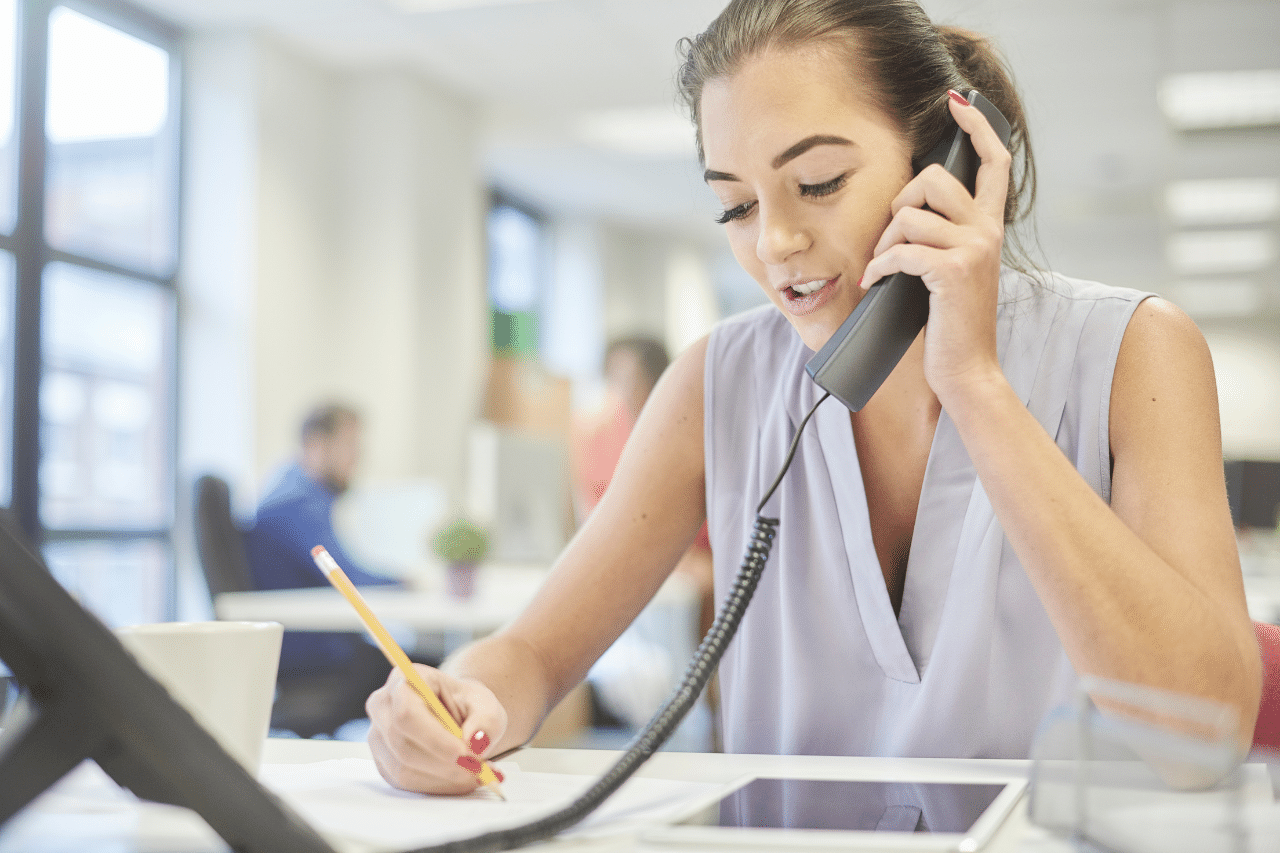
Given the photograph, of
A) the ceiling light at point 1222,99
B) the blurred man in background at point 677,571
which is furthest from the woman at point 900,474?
the ceiling light at point 1222,99

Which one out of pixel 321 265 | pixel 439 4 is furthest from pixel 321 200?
pixel 439 4

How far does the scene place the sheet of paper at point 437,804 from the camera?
22.6 inches

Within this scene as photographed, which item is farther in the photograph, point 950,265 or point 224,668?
point 950,265

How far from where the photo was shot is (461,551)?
2.85 m

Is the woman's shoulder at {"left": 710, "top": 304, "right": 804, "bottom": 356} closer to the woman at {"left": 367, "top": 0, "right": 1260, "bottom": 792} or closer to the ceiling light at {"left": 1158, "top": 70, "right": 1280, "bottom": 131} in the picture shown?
the woman at {"left": 367, "top": 0, "right": 1260, "bottom": 792}

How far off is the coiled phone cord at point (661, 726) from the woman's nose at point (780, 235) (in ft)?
0.46

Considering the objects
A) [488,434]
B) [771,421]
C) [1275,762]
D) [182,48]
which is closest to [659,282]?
[182,48]

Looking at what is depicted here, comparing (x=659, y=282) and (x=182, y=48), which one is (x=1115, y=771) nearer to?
(x=182, y=48)

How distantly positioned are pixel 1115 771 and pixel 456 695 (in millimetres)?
458

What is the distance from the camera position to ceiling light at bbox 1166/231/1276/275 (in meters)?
7.64

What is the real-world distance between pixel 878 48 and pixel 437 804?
72cm

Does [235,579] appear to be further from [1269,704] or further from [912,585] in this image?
[1269,704]

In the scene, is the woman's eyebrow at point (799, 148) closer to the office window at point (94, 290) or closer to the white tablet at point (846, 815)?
the white tablet at point (846, 815)

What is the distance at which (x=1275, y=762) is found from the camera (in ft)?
1.81
